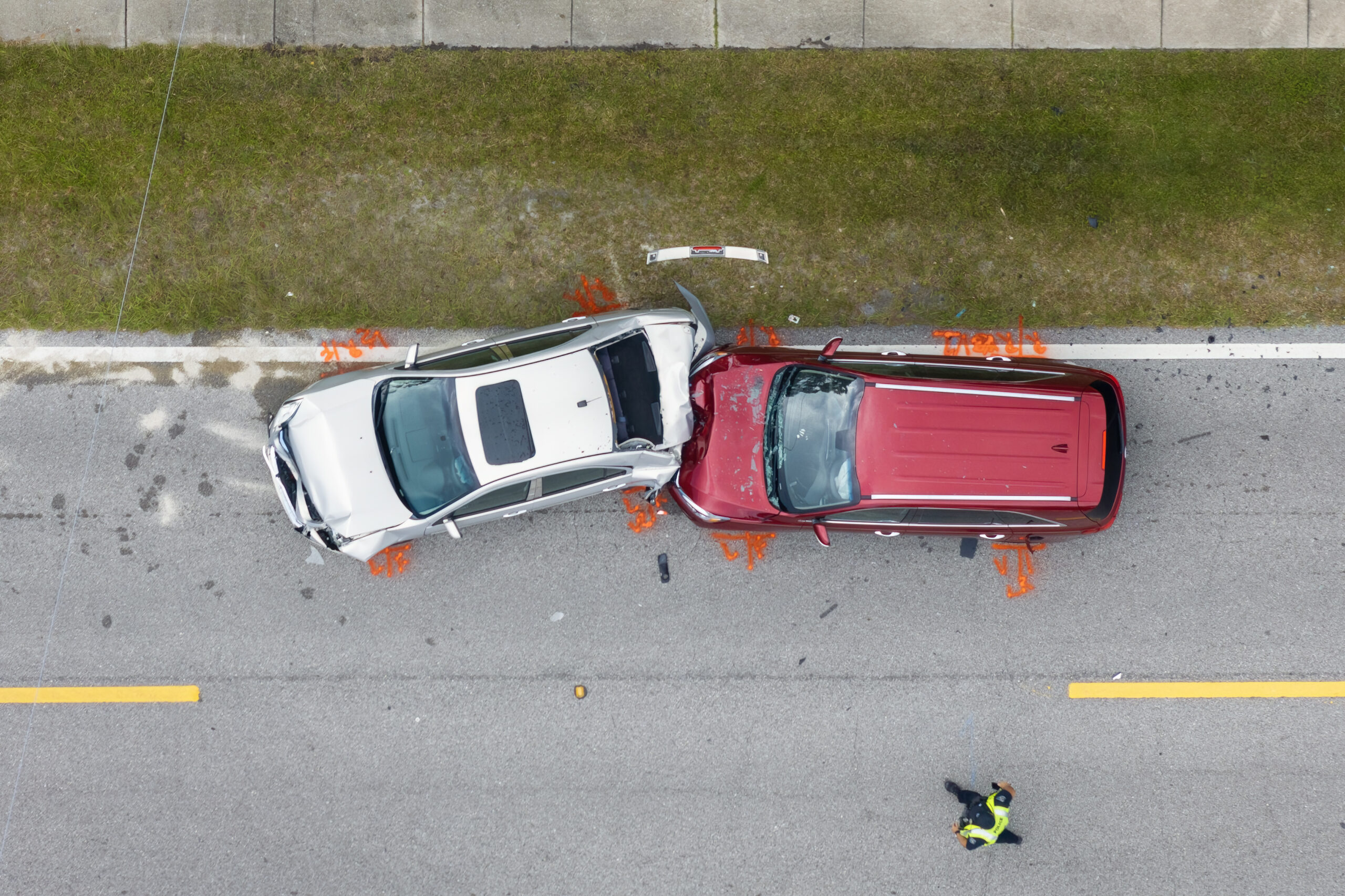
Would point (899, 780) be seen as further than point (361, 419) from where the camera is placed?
Yes

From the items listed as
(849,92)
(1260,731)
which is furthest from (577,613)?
(1260,731)

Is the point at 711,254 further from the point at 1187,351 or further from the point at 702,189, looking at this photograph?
the point at 1187,351

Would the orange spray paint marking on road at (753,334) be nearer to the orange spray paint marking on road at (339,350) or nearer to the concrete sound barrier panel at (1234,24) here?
the orange spray paint marking on road at (339,350)

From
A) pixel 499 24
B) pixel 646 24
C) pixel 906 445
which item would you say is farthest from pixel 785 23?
pixel 906 445

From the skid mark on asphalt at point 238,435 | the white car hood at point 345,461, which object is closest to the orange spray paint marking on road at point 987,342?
the white car hood at point 345,461

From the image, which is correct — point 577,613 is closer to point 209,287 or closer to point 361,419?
point 361,419
